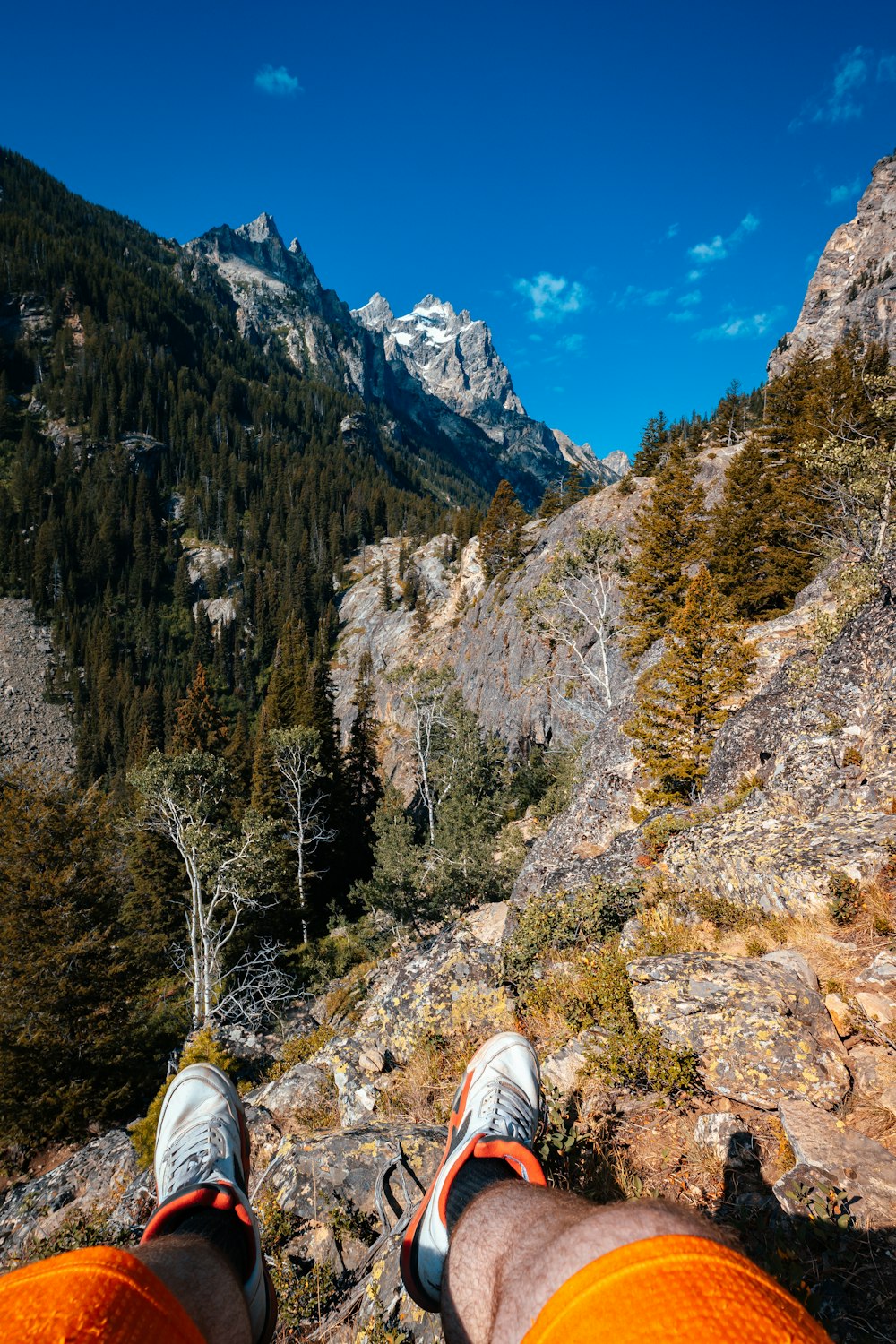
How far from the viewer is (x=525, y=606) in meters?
25.0

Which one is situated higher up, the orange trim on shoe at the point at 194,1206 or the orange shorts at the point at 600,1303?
the orange shorts at the point at 600,1303

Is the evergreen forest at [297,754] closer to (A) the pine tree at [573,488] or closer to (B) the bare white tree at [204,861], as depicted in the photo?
(B) the bare white tree at [204,861]

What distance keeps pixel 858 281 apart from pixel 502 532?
10315cm

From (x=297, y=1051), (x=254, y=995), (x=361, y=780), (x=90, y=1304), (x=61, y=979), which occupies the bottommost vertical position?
(x=254, y=995)

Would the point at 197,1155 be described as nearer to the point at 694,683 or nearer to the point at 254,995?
the point at 694,683

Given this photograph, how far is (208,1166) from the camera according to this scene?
2893mm

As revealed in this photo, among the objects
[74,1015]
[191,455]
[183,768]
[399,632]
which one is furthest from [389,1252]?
[191,455]

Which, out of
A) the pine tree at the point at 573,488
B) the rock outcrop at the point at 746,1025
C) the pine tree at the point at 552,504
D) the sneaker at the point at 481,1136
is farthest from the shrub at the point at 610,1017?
the pine tree at the point at 573,488

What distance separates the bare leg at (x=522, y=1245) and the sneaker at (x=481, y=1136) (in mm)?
299

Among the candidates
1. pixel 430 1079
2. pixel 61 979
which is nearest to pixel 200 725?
pixel 61 979

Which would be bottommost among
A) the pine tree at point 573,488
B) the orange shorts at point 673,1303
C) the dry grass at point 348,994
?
the dry grass at point 348,994

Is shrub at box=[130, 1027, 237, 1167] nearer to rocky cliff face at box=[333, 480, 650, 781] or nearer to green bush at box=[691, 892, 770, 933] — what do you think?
green bush at box=[691, 892, 770, 933]

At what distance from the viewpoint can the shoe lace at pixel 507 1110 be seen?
2949 mm

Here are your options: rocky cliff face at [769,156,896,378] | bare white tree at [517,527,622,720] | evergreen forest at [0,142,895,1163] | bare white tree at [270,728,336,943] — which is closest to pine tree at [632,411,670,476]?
evergreen forest at [0,142,895,1163]
